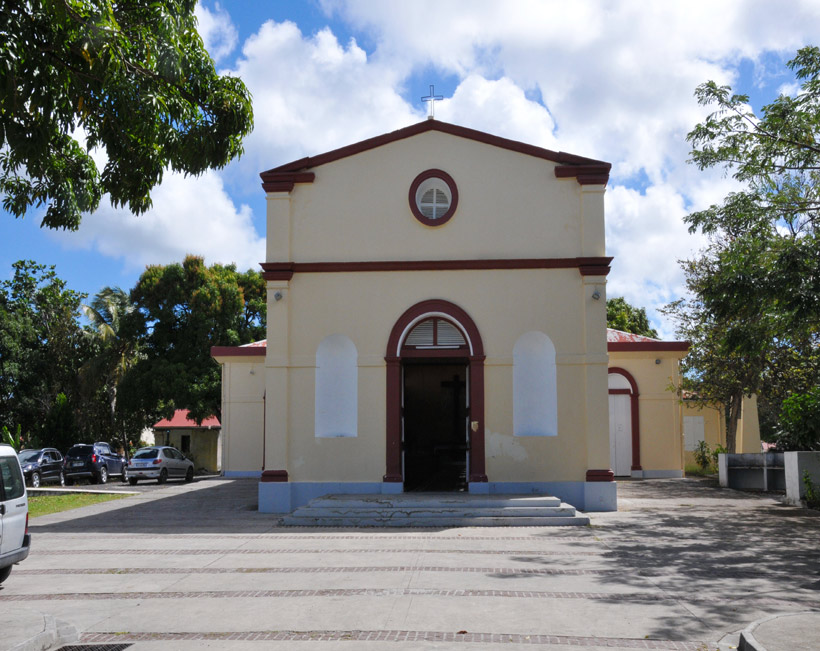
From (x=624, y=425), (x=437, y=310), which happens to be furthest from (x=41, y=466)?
(x=624, y=425)

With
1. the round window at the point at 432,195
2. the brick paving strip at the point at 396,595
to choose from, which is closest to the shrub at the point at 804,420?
the round window at the point at 432,195

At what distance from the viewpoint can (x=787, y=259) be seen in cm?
1402

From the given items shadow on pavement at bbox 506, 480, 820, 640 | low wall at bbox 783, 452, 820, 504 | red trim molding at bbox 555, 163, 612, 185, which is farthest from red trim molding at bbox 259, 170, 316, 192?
low wall at bbox 783, 452, 820, 504

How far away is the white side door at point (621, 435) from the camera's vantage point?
2458 centimetres

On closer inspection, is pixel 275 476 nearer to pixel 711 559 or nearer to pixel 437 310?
pixel 437 310

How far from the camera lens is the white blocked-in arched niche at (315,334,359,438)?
16.9m

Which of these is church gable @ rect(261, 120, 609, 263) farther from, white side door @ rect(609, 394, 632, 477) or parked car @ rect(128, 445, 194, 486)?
parked car @ rect(128, 445, 194, 486)

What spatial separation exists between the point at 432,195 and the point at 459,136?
142cm

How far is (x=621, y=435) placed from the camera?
80.7 ft

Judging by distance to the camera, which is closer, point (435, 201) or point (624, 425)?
point (435, 201)

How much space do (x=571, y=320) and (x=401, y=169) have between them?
4913 millimetres

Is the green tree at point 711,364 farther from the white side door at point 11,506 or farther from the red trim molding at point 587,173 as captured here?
the white side door at point 11,506

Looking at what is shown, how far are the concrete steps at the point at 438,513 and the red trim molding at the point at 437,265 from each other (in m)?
4.82

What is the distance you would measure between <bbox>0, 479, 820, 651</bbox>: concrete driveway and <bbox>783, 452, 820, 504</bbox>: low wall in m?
A: 1.31
